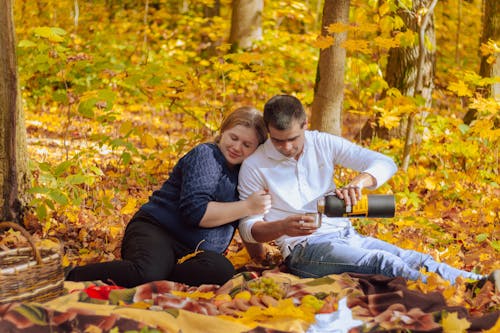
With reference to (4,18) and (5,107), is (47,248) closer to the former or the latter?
(5,107)

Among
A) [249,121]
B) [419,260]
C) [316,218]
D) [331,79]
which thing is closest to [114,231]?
[249,121]

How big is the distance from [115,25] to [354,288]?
406 inches

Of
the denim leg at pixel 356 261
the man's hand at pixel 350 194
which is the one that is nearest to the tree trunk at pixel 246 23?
the denim leg at pixel 356 261

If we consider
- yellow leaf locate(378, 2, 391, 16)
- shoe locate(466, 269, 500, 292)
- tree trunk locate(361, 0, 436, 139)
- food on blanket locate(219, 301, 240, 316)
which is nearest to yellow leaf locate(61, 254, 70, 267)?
food on blanket locate(219, 301, 240, 316)

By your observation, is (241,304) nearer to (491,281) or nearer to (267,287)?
(267,287)

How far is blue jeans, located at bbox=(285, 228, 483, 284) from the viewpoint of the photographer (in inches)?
134

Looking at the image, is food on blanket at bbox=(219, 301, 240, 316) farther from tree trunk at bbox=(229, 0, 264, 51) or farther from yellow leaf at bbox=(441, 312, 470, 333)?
tree trunk at bbox=(229, 0, 264, 51)

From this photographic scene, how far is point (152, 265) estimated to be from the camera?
11.2ft

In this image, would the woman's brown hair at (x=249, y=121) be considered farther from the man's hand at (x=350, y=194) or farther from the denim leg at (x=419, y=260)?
the denim leg at (x=419, y=260)

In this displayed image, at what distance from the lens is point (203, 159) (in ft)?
11.8

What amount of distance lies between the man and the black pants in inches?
11.1

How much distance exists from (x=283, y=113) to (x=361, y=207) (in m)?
0.64

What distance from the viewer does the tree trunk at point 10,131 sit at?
402cm

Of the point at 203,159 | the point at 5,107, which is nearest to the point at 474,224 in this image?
the point at 203,159
